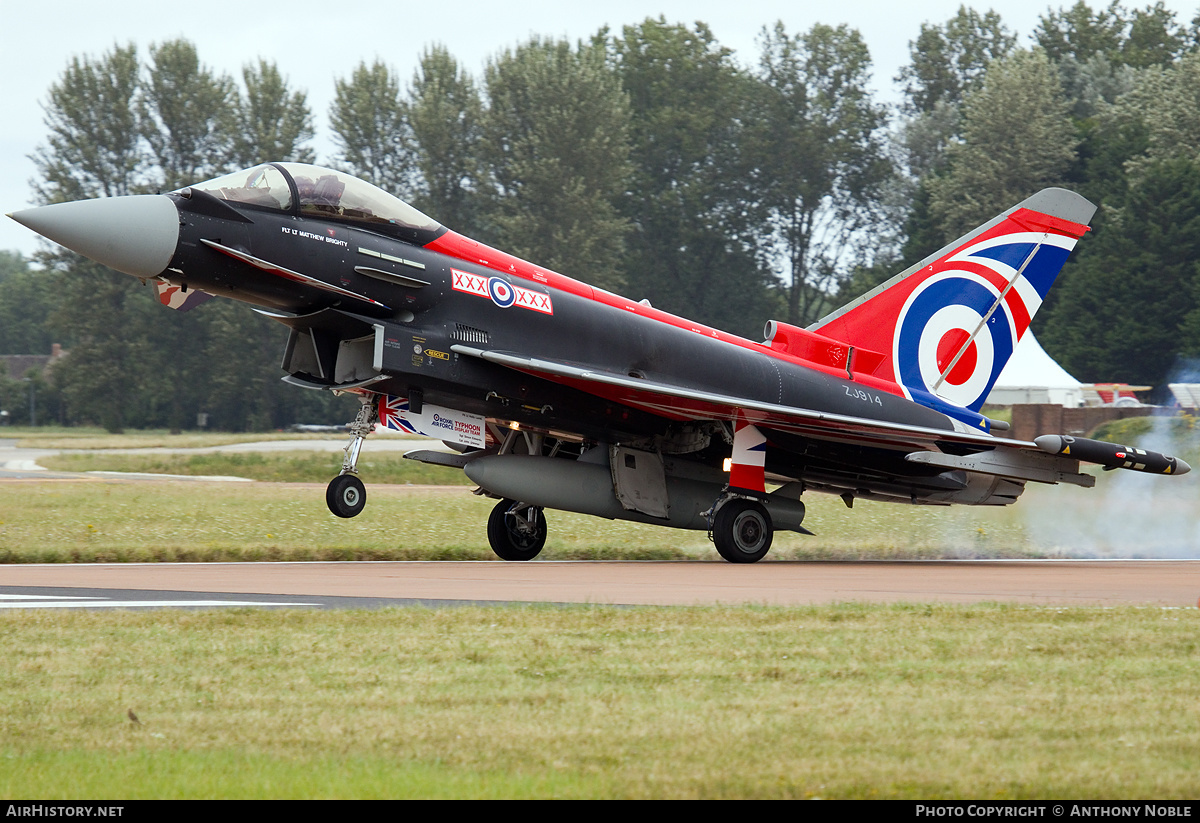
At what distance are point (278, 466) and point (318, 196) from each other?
65.7 ft

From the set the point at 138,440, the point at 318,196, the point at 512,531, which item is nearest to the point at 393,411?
the point at 318,196

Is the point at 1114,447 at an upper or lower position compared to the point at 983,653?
upper

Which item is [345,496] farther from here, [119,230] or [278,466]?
[278,466]

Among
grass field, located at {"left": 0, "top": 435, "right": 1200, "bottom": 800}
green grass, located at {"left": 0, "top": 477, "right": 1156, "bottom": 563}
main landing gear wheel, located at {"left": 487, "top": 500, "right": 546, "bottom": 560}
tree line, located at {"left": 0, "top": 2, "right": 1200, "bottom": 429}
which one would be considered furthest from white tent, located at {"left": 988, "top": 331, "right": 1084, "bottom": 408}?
grass field, located at {"left": 0, "top": 435, "right": 1200, "bottom": 800}

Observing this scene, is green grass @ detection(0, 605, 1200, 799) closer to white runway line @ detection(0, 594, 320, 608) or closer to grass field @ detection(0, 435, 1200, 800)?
grass field @ detection(0, 435, 1200, 800)

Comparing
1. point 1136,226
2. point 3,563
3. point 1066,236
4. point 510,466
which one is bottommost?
point 3,563

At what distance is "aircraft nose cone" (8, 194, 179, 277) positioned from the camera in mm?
12070

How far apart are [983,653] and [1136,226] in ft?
188

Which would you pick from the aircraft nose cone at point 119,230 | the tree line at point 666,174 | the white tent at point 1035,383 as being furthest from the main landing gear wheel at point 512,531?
the tree line at point 666,174

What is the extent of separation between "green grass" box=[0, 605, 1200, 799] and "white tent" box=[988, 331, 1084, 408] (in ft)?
131

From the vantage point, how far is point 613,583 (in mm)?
11805
